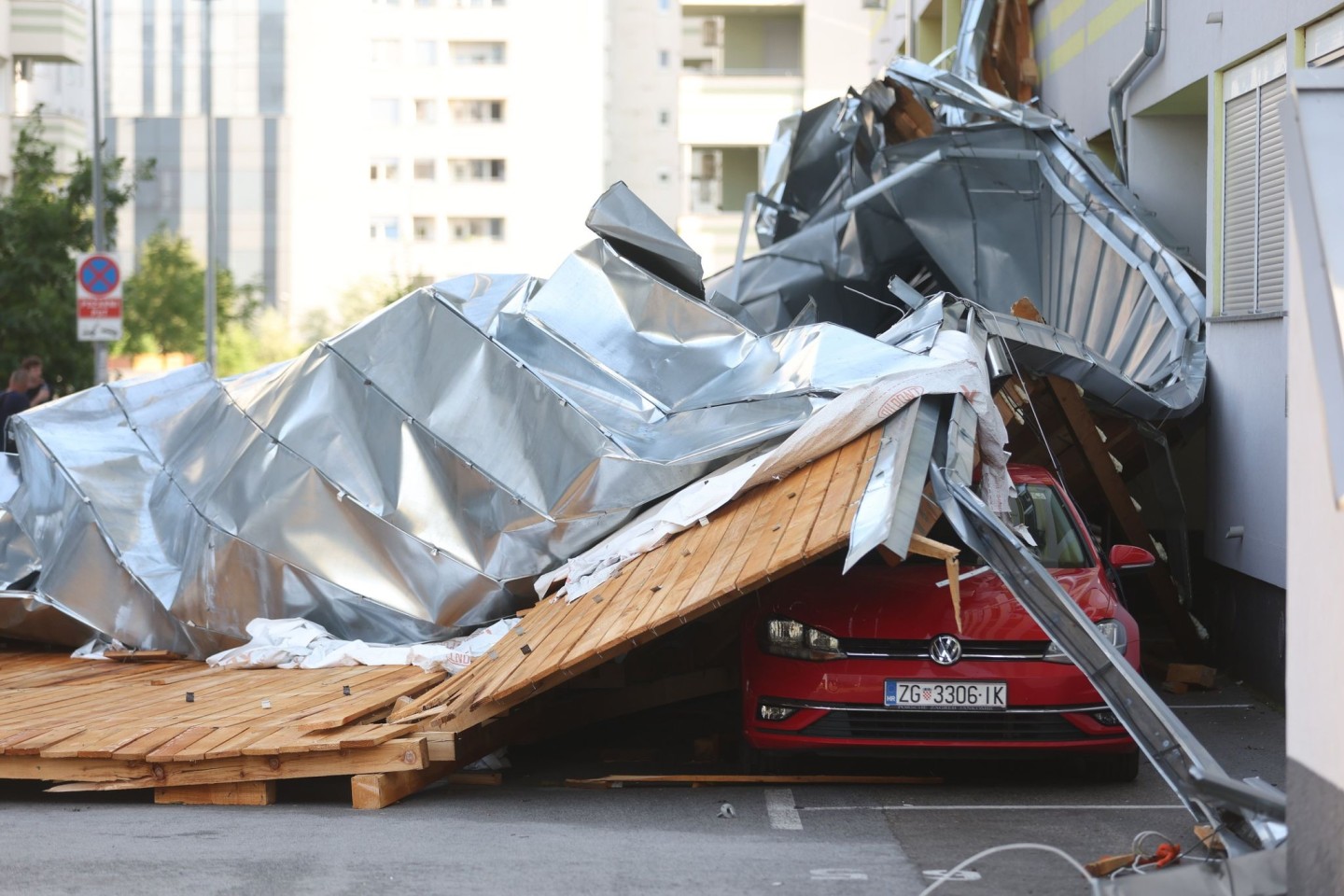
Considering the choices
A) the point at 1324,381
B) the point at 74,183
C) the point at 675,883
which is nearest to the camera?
the point at 1324,381

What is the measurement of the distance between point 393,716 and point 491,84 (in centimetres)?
7779

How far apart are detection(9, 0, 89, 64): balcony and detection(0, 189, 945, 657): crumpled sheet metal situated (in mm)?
28814

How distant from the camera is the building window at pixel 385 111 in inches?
3280

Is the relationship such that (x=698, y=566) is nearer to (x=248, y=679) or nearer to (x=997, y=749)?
(x=997, y=749)

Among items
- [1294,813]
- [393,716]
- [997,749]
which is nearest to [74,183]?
[393,716]

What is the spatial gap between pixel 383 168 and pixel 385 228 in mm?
2956

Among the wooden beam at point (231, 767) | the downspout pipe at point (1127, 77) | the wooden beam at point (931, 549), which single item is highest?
the downspout pipe at point (1127, 77)

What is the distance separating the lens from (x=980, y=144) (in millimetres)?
15352

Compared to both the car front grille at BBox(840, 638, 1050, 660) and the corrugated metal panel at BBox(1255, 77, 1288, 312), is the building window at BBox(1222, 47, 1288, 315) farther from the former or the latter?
the car front grille at BBox(840, 638, 1050, 660)

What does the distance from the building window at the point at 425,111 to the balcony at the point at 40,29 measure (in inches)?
1804

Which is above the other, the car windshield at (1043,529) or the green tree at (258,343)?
the car windshield at (1043,529)

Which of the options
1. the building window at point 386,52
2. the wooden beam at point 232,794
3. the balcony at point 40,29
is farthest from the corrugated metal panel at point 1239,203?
the building window at point 386,52

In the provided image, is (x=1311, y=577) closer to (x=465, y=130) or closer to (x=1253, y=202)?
(x=1253, y=202)

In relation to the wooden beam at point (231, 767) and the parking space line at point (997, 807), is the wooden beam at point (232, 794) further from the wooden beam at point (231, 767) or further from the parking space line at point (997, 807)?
the parking space line at point (997, 807)
